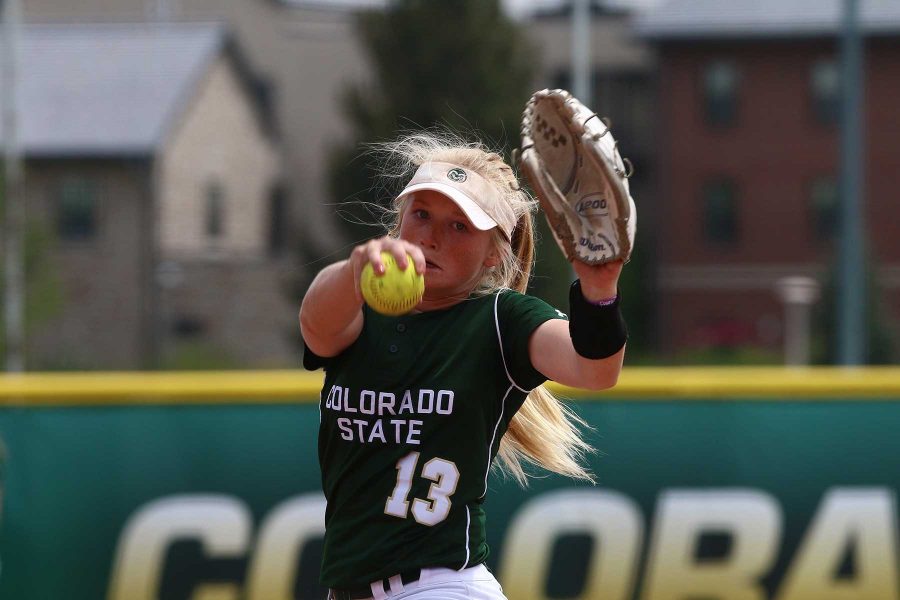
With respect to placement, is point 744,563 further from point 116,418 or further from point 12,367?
point 12,367

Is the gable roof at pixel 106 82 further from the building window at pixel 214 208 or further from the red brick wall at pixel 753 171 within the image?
the red brick wall at pixel 753 171

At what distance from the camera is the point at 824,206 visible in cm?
4084

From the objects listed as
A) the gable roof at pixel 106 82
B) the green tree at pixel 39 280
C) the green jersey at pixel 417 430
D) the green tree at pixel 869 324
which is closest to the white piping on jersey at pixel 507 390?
the green jersey at pixel 417 430

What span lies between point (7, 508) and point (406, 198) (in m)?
3.66

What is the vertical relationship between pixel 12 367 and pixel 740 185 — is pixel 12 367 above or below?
below

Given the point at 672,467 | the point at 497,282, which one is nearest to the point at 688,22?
the point at 672,467

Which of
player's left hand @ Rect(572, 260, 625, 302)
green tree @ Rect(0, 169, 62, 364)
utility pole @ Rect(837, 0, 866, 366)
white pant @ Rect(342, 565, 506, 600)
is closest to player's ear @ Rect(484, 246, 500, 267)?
player's left hand @ Rect(572, 260, 625, 302)

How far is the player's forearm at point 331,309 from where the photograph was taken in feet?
8.43

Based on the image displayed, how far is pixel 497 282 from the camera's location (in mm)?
2957

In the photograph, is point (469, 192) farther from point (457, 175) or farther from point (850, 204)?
point (850, 204)

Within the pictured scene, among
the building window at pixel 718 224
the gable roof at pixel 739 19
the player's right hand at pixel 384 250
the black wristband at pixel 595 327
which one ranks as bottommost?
the black wristband at pixel 595 327

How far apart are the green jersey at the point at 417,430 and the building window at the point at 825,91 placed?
128ft

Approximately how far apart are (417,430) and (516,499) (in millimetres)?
3209

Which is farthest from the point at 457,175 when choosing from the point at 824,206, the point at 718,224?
the point at 824,206
